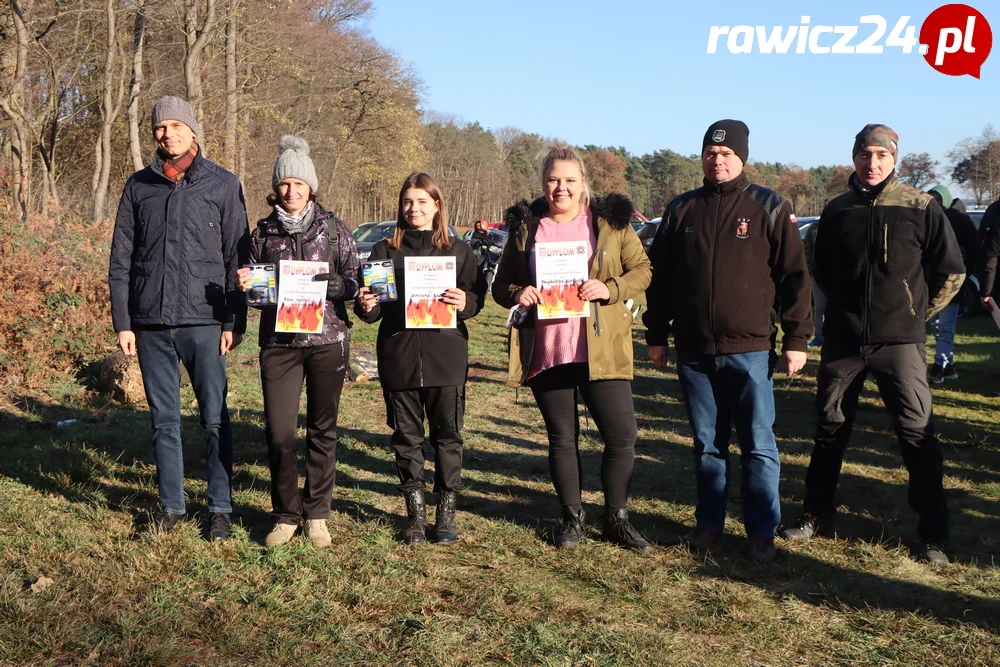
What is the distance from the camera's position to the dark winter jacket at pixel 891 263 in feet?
14.8

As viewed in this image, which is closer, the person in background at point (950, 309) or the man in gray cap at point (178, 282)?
the man in gray cap at point (178, 282)

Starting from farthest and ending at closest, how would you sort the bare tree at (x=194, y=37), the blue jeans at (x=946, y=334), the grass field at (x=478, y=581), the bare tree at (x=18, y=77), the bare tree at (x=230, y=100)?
the bare tree at (x=230, y=100) → the bare tree at (x=194, y=37) → the bare tree at (x=18, y=77) → the blue jeans at (x=946, y=334) → the grass field at (x=478, y=581)

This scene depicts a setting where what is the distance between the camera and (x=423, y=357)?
469 centimetres

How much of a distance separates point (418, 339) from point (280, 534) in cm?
123

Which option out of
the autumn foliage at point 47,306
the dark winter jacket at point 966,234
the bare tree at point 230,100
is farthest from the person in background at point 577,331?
the bare tree at point 230,100

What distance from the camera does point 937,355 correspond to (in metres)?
9.81

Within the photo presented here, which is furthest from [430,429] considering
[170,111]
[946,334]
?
[946,334]

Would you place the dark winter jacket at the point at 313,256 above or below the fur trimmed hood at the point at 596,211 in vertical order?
below

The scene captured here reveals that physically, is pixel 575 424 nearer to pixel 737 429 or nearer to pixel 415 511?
pixel 737 429

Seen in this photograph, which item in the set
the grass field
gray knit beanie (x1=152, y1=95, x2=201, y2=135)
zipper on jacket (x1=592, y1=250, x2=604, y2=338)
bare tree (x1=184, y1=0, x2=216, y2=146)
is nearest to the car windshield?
bare tree (x1=184, y1=0, x2=216, y2=146)

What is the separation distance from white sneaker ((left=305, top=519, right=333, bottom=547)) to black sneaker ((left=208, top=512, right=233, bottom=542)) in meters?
0.41

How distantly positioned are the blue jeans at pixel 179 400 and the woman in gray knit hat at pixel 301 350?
272 mm

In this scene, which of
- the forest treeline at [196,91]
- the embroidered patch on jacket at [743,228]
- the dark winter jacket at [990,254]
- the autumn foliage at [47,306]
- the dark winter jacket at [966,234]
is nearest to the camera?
the embroidered patch on jacket at [743,228]

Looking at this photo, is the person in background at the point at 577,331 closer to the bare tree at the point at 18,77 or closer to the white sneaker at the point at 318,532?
the white sneaker at the point at 318,532
